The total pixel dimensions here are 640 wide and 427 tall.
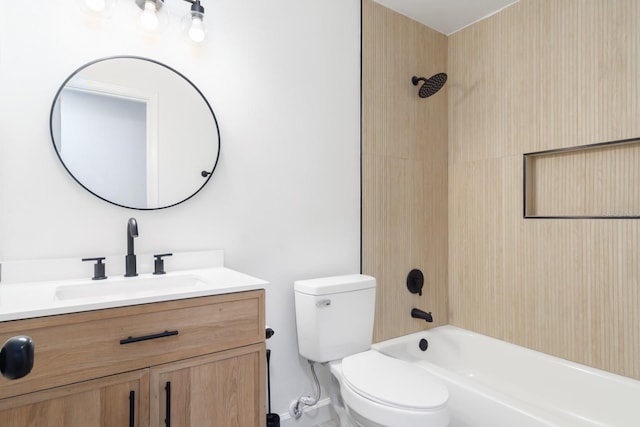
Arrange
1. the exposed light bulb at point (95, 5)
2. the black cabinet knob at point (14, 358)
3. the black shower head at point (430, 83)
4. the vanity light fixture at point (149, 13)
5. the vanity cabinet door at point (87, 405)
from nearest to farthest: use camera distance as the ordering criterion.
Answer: the black cabinet knob at point (14, 358)
the vanity cabinet door at point (87, 405)
the exposed light bulb at point (95, 5)
the vanity light fixture at point (149, 13)
the black shower head at point (430, 83)

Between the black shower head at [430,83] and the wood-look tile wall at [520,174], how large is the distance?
0.39 meters

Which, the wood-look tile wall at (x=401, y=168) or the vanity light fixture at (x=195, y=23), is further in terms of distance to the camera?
the wood-look tile wall at (x=401, y=168)

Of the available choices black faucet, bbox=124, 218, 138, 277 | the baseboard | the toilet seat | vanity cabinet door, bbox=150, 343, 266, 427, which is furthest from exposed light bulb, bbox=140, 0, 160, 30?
the baseboard

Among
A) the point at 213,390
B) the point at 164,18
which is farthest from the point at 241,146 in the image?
the point at 213,390

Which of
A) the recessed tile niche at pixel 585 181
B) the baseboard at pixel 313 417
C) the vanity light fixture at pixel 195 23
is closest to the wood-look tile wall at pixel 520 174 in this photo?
the recessed tile niche at pixel 585 181

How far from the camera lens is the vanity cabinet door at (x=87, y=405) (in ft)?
2.92

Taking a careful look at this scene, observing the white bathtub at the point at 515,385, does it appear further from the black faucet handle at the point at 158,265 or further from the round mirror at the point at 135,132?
the round mirror at the point at 135,132

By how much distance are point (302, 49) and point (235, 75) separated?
45 cm

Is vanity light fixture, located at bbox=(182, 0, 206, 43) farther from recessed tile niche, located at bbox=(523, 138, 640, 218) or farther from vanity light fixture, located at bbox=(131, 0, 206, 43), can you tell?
recessed tile niche, located at bbox=(523, 138, 640, 218)

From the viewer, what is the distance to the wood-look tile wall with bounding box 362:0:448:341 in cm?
219

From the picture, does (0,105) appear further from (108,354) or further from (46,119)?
(108,354)

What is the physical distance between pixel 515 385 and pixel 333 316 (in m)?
1.23

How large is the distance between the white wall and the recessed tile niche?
1117mm

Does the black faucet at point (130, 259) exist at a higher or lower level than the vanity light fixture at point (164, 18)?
lower
